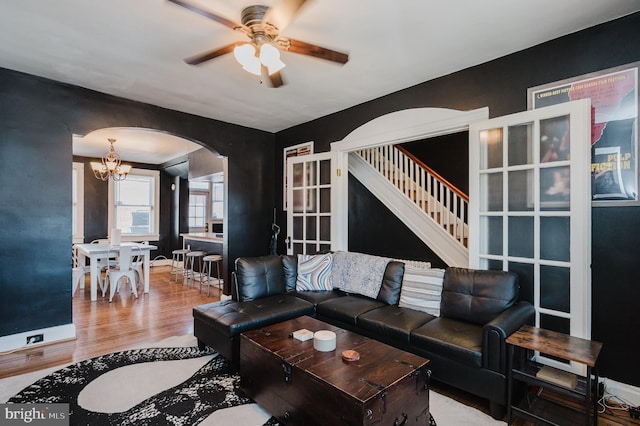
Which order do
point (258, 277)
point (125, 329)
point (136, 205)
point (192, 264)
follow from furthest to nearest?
1. point (136, 205)
2. point (192, 264)
3. point (125, 329)
4. point (258, 277)

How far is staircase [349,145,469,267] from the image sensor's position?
4215mm

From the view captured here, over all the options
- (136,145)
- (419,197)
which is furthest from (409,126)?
(136,145)

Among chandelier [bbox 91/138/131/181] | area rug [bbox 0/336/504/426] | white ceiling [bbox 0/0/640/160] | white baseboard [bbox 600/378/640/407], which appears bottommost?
area rug [bbox 0/336/504/426]

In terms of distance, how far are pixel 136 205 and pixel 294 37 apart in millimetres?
7308

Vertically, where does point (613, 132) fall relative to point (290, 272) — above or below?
above

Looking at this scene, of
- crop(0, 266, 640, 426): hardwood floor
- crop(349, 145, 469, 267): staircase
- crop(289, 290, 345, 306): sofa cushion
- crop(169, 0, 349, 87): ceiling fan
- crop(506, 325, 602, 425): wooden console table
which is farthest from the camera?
crop(349, 145, 469, 267): staircase

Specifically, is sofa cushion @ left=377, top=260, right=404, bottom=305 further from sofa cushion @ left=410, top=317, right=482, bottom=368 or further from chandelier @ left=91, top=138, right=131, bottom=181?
chandelier @ left=91, top=138, right=131, bottom=181

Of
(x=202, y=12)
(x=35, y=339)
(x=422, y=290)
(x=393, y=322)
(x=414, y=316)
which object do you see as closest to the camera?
(x=202, y=12)

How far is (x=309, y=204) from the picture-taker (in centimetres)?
471

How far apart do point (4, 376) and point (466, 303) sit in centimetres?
396

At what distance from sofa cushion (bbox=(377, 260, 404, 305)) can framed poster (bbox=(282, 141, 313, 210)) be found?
7.75 feet

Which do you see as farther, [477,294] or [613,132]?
[477,294]

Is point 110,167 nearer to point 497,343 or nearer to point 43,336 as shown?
point 43,336

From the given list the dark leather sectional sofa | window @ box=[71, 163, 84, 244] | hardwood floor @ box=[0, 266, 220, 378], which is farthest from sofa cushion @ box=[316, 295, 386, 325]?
window @ box=[71, 163, 84, 244]
